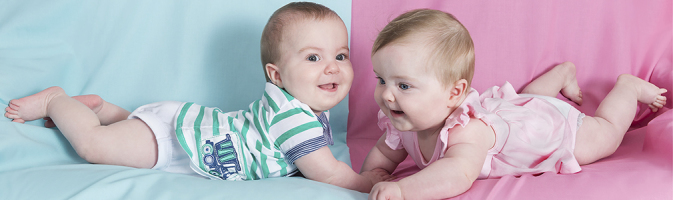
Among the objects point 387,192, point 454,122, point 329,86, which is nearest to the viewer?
point 387,192

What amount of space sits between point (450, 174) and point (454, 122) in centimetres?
14

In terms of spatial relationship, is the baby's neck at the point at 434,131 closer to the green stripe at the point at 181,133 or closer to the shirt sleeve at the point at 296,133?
the shirt sleeve at the point at 296,133

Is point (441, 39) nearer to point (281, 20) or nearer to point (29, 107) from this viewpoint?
point (281, 20)

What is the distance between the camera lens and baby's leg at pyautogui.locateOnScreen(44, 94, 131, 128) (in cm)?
132

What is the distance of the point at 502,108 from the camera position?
1.21 m

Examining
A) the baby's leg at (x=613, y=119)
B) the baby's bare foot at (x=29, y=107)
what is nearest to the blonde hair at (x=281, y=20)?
the baby's bare foot at (x=29, y=107)

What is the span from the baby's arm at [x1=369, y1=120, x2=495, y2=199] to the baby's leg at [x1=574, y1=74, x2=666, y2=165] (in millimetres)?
347

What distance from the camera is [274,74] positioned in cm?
127

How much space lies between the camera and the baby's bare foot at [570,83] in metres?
1.55

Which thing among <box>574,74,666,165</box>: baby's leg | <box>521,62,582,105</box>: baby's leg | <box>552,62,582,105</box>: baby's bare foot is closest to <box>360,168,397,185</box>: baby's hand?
<box>574,74,666,165</box>: baby's leg

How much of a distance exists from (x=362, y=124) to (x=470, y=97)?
0.59m

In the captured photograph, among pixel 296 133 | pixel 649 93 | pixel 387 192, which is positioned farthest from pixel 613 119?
pixel 296 133

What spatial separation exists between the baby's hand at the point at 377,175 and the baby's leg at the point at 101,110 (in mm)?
783

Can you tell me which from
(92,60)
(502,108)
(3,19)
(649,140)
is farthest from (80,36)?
(649,140)
